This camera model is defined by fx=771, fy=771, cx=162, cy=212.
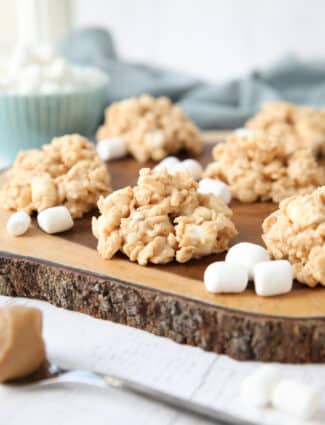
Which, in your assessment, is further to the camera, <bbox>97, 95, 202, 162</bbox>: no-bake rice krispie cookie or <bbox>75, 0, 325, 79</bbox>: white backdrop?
<bbox>75, 0, 325, 79</bbox>: white backdrop

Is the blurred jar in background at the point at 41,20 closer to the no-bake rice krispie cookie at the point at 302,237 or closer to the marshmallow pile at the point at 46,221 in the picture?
the marshmallow pile at the point at 46,221

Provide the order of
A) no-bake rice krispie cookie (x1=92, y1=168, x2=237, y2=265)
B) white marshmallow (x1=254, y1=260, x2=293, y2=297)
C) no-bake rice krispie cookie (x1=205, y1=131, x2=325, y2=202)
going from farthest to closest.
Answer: no-bake rice krispie cookie (x1=205, y1=131, x2=325, y2=202), no-bake rice krispie cookie (x1=92, y1=168, x2=237, y2=265), white marshmallow (x1=254, y1=260, x2=293, y2=297)

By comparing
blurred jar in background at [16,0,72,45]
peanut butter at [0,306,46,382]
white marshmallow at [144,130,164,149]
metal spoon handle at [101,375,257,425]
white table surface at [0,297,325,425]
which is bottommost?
white table surface at [0,297,325,425]

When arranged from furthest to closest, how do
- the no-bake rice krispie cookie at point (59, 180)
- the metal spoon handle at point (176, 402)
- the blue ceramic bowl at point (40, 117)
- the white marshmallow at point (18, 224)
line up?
1. the blue ceramic bowl at point (40, 117)
2. the no-bake rice krispie cookie at point (59, 180)
3. the white marshmallow at point (18, 224)
4. the metal spoon handle at point (176, 402)

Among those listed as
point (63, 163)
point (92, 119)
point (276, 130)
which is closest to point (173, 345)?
point (63, 163)

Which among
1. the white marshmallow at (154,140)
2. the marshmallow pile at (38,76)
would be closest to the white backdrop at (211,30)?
the marshmallow pile at (38,76)

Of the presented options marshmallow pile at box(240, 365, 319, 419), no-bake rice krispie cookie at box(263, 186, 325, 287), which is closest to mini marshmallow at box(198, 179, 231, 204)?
no-bake rice krispie cookie at box(263, 186, 325, 287)

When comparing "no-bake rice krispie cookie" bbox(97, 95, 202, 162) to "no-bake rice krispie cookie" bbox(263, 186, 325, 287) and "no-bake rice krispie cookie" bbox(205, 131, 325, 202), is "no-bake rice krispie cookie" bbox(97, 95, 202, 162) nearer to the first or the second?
"no-bake rice krispie cookie" bbox(205, 131, 325, 202)
